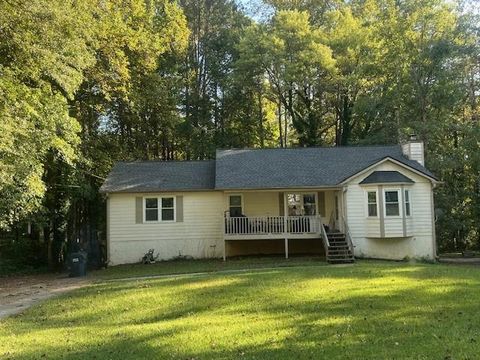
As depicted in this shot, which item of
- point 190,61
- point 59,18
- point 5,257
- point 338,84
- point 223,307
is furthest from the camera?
point 190,61

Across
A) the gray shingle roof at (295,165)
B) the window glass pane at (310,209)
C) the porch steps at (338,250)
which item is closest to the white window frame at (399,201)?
the gray shingle roof at (295,165)

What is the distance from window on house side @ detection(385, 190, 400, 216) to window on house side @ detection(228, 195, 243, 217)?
6.79 meters

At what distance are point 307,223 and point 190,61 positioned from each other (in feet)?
67.8

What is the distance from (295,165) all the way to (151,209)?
7.30 meters

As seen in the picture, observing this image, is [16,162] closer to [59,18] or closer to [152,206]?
[59,18]

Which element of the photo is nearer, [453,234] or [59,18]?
[59,18]

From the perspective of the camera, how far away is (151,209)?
23141 mm

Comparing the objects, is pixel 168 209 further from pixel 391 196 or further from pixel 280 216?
pixel 391 196

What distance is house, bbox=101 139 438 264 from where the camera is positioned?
2130 centimetres

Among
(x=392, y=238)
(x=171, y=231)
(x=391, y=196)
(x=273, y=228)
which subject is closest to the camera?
(x=391, y=196)

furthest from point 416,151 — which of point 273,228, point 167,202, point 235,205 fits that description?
point 167,202

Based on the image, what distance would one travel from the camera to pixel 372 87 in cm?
3416

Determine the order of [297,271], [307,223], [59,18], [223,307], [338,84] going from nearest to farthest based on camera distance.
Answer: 1. [223,307]
2. [59,18]
3. [297,271]
4. [307,223]
5. [338,84]

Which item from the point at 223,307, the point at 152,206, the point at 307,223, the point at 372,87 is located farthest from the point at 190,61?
the point at 223,307
